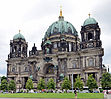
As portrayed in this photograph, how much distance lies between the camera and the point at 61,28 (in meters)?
88.0

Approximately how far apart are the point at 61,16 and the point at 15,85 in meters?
40.0

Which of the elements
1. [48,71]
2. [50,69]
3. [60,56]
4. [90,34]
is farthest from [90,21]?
[48,71]

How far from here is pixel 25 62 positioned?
83750 millimetres

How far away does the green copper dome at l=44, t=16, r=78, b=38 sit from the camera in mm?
87562

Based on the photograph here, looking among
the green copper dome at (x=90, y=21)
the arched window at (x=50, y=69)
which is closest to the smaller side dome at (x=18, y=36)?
the arched window at (x=50, y=69)

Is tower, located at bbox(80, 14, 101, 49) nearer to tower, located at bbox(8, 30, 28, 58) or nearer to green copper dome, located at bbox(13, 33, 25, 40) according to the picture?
tower, located at bbox(8, 30, 28, 58)

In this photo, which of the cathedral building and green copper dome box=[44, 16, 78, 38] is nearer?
the cathedral building

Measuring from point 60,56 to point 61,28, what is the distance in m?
18.0

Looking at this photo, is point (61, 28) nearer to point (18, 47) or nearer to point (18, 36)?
point (18, 36)

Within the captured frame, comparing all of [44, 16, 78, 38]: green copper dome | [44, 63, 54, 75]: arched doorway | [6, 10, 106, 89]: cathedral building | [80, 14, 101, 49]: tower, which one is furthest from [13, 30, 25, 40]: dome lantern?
[80, 14, 101, 49]: tower

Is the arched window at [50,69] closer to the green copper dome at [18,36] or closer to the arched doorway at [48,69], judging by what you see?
the arched doorway at [48,69]

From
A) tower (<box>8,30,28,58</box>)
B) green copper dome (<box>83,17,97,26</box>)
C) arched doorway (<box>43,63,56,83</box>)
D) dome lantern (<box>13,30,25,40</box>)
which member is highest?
green copper dome (<box>83,17,97,26</box>)

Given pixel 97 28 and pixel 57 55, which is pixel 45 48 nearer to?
pixel 57 55

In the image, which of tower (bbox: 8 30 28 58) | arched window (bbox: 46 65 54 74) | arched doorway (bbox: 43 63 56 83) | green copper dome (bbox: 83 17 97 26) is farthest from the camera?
tower (bbox: 8 30 28 58)
